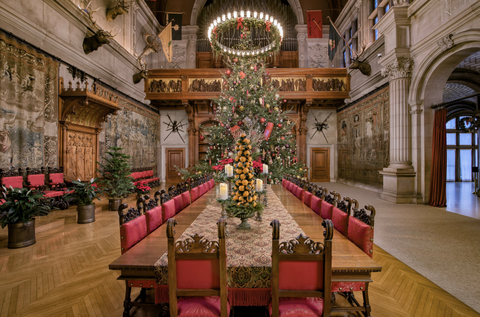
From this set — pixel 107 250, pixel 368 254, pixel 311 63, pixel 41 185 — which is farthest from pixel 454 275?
pixel 311 63

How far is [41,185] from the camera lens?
5.41m

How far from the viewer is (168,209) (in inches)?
115

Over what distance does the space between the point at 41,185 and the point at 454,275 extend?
303 inches

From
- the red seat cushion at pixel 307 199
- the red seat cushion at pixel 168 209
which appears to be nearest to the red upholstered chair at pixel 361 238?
the red seat cushion at pixel 307 199

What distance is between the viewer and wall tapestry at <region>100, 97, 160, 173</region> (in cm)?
872

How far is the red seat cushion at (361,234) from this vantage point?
180cm

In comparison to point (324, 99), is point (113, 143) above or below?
below

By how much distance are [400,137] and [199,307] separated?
7.61m

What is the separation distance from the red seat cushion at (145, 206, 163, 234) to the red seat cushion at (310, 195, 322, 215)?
1984 mm

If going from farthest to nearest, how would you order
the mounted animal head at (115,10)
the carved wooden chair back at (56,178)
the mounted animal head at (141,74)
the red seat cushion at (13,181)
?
the mounted animal head at (141,74) → the mounted animal head at (115,10) → the carved wooden chair back at (56,178) → the red seat cushion at (13,181)

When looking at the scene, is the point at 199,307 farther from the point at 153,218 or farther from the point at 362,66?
the point at 362,66

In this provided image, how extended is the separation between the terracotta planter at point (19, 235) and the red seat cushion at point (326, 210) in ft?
14.5

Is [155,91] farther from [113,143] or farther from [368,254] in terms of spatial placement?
[368,254]

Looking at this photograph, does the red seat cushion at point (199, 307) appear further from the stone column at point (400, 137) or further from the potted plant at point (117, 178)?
the stone column at point (400, 137)
